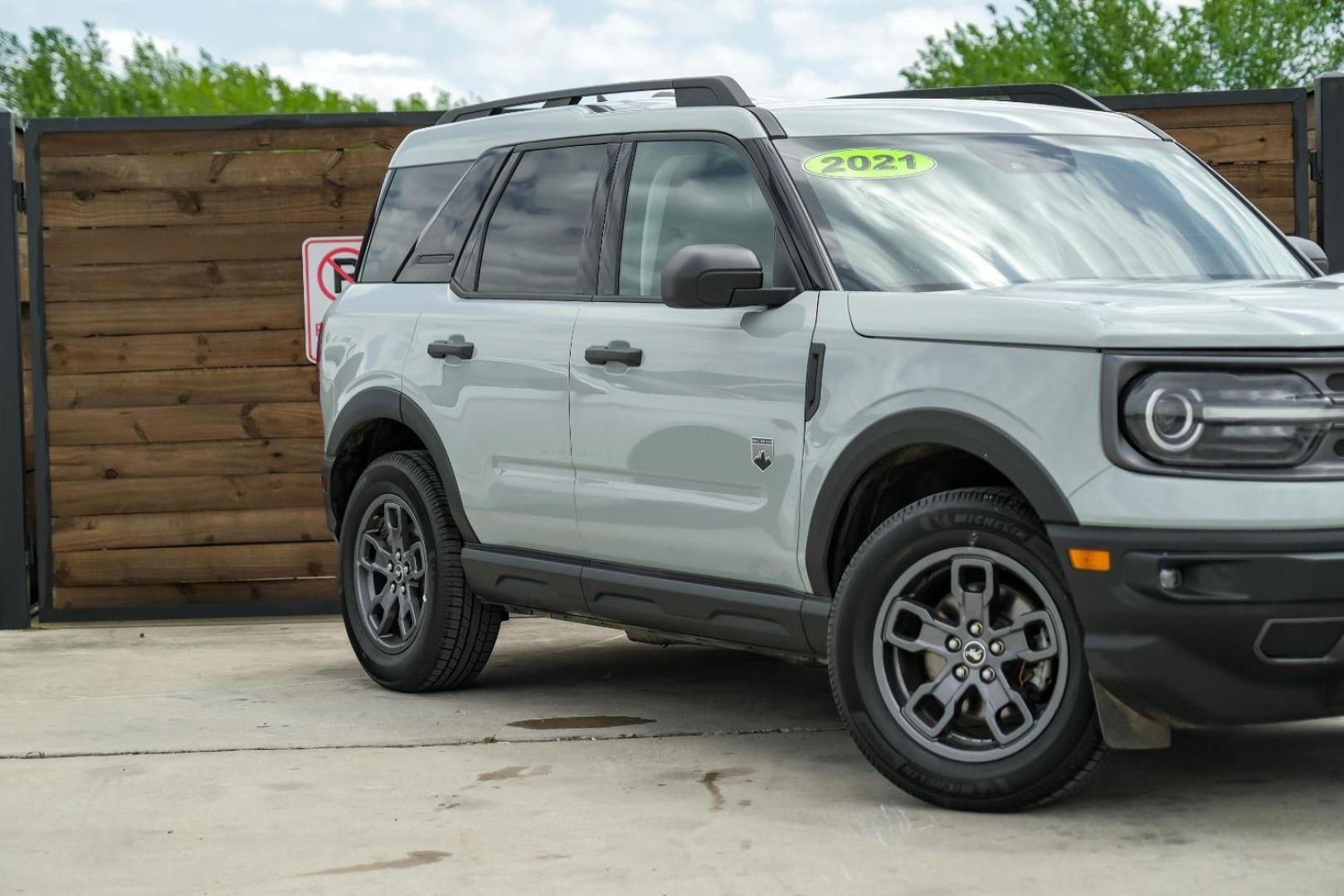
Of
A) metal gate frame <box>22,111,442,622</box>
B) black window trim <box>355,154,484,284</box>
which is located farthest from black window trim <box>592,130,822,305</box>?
metal gate frame <box>22,111,442,622</box>

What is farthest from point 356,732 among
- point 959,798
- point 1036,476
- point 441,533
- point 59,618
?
point 59,618

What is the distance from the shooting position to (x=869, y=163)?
5.86 metres

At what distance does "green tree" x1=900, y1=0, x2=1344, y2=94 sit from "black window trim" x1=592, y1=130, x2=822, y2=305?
5562cm

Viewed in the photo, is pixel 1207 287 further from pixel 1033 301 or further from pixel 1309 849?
pixel 1309 849

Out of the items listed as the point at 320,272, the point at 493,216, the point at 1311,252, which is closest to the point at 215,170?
the point at 320,272

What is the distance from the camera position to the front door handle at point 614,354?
6.06m

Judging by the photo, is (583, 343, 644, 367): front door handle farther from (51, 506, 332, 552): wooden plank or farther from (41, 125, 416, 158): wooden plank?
(51, 506, 332, 552): wooden plank

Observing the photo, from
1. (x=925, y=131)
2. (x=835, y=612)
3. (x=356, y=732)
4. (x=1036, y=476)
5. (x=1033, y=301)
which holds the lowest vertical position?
(x=356, y=732)

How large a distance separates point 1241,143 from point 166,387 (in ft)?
18.2

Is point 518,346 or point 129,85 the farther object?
point 129,85

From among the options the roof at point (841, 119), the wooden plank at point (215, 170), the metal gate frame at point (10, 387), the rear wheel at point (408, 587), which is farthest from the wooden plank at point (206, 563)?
the roof at point (841, 119)

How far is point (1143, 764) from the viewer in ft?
18.7

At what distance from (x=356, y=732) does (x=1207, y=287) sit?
3.20 meters

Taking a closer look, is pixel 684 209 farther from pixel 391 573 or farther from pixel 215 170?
pixel 215 170
